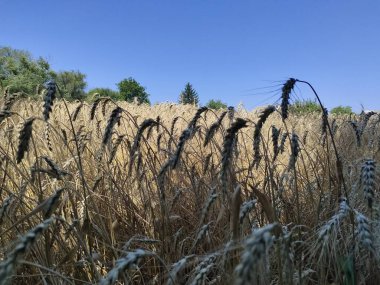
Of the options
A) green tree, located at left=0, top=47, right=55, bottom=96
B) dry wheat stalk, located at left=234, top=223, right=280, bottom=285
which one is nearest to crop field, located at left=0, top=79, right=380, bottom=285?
dry wheat stalk, located at left=234, top=223, right=280, bottom=285

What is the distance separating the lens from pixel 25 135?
4.20ft

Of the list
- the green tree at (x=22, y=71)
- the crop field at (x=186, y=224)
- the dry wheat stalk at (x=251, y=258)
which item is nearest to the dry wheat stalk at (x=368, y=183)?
the crop field at (x=186, y=224)

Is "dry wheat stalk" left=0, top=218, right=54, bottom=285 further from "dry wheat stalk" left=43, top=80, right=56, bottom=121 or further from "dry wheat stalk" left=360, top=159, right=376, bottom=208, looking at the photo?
"dry wheat stalk" left=360, top=159, right=376, bottom=208

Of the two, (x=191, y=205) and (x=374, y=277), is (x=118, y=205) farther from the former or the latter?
(x=374, y=277)

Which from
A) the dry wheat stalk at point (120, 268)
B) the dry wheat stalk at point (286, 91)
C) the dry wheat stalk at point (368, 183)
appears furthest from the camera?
the dry wheat stalk at point (286, 91)

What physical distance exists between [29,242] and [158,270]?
4.39 feet

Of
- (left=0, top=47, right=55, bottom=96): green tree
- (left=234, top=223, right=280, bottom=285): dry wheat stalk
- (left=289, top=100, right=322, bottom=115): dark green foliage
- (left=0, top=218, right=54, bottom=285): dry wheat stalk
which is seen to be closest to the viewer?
(left=234, top=223, right=280, bottom=285): dry wheat stalk

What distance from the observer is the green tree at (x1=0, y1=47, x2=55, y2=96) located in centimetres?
1855

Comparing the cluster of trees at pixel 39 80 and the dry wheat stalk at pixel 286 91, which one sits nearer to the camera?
the dry wheat stalk at pixel 286 91

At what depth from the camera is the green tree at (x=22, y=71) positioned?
18.5m

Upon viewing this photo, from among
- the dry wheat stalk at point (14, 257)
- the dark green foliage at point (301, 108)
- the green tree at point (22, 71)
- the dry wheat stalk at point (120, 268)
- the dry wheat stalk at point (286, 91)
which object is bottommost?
the dry wheat stalk at point (120, 268)

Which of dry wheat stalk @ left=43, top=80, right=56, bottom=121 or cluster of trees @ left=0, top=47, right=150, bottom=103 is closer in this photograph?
dry wheat stalk @ left=43, top=80, right=56, bottom=121

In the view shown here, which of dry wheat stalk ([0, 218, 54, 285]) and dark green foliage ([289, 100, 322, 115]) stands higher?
dark green foliage ([289, 100, 322, 115])

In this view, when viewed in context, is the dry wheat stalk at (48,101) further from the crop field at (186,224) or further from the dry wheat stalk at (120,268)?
the dry wheat stalk at (120,268)
